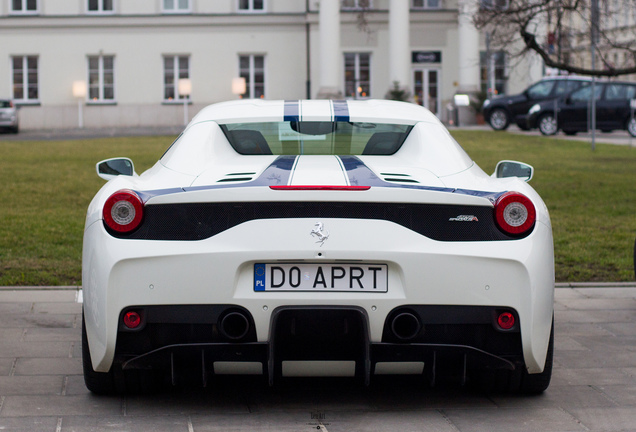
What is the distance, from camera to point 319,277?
4082mm

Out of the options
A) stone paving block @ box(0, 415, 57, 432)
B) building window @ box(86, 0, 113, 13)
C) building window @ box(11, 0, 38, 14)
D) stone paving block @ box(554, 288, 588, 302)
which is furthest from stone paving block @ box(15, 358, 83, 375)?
building window @ box(11, 0, 38, 14)

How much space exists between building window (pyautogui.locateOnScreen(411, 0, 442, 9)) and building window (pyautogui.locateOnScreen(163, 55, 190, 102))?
37.4 feet

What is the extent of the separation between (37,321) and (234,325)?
9.21 ft

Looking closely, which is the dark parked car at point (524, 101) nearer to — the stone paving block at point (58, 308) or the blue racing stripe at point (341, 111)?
the stone paving block at point (58, 308)

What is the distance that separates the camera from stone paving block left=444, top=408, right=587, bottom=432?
4.19 m

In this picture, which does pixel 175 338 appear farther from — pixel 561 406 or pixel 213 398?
pixel 561 406

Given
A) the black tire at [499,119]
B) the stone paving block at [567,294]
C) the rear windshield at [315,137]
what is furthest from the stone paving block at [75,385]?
the black tire at [499,119]

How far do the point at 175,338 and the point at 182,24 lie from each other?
160ft

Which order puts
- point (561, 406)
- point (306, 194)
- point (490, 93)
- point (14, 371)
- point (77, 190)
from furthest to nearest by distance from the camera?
point (490, 93) → point (77, 190) → point (14, 371) → point (561, 406) → point (306, 194)

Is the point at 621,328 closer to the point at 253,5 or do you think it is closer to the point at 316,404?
the point at 316,404

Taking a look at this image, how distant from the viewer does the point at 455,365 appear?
424 centimetres

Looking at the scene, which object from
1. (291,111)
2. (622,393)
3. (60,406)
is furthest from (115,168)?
(622,393)

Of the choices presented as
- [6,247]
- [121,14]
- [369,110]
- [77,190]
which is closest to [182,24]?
[121,14]

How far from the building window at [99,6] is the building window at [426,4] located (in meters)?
14.8
